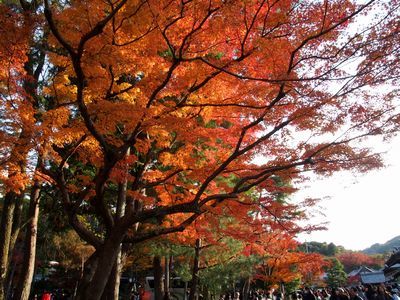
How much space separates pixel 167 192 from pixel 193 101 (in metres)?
3.49

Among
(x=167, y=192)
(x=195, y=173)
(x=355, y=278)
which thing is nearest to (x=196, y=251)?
(x=167, y=192)

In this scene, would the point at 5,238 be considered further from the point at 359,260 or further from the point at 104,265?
the point at 359,260

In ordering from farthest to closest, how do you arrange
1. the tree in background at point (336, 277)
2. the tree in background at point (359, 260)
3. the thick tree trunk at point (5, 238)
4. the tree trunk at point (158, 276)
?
the tree in background at point (359, 260)
the tree in background at point (336, 277)
the tree trunk at point (158, 276)
the thick tree trunk at point (5, 238)

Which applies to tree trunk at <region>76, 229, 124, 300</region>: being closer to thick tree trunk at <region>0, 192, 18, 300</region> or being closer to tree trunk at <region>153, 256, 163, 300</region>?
thick tree trunk at <region>0, 192, 18, 300</region>

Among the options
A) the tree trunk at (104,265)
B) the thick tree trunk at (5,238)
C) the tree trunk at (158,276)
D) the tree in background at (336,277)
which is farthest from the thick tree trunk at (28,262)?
the tree in background at (336,277)

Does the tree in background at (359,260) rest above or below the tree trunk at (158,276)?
above

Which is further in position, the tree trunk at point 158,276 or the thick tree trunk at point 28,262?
the tree trunk at point 158,276

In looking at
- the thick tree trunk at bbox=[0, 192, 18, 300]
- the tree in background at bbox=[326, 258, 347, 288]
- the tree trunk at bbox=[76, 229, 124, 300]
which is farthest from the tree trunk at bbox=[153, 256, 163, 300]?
the tree in background at bbox=[326, 258, 347, 288]

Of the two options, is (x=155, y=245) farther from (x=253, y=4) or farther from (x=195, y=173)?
(x=253, y=4)

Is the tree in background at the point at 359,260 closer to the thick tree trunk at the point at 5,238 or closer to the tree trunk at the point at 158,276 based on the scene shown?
the tree trunk at the point at 158,276

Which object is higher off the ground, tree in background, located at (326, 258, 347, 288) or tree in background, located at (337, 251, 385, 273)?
tree in background, located at (337, 251, 385, 273)

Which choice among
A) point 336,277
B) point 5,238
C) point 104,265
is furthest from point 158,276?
point 336,277

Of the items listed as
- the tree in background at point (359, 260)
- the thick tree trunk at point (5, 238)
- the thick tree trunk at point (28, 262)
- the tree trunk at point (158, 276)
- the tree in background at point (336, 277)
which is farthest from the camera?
the tree in background at point (359, 260)

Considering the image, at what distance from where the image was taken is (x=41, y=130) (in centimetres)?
869
